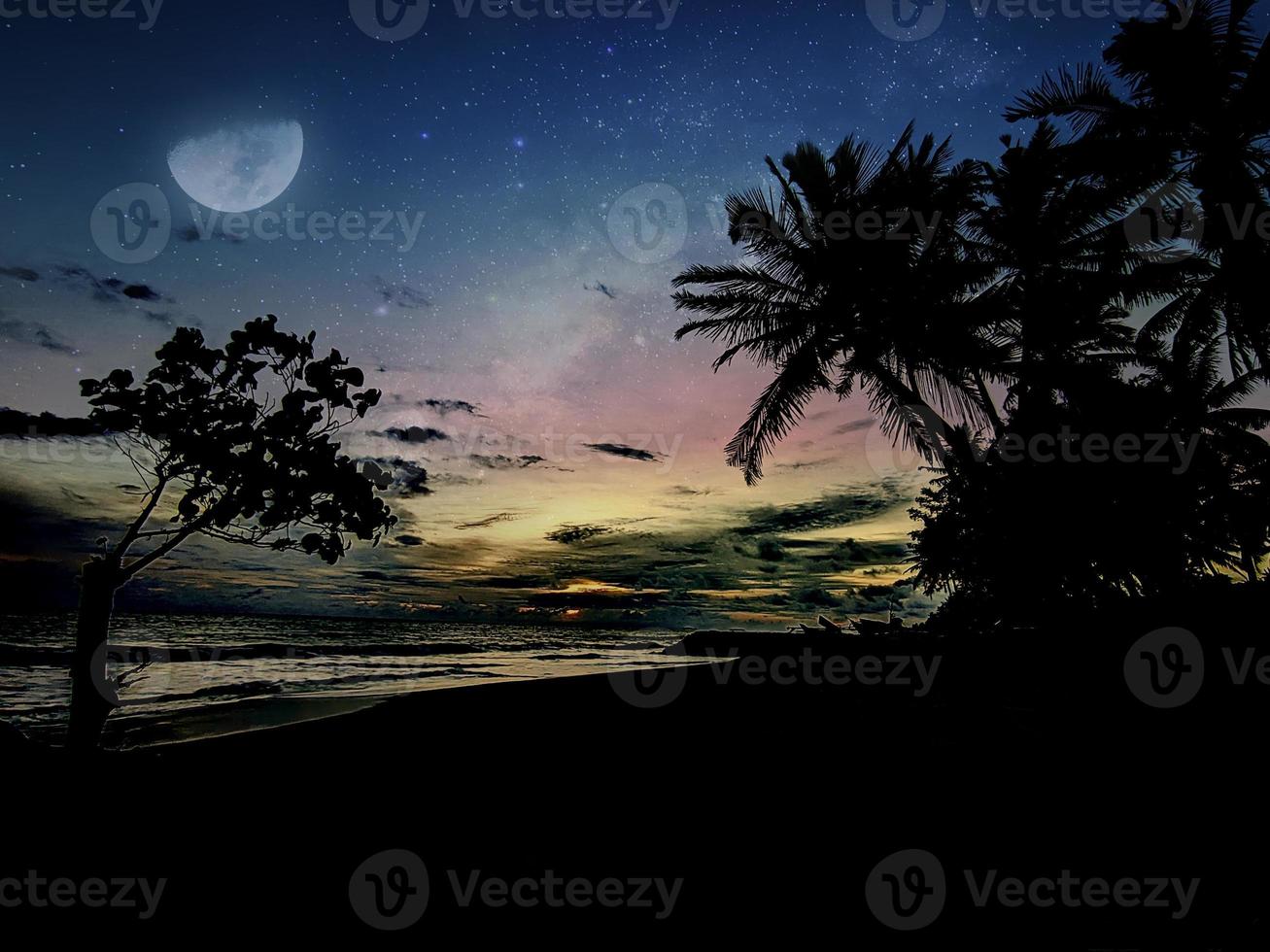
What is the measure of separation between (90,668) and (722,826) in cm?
538

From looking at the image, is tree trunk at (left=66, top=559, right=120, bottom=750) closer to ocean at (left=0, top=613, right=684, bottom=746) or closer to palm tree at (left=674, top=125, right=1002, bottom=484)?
ocean at (left=0, top=613, right=684, bottom=746)

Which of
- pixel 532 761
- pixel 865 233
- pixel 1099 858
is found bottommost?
pixel 532 761

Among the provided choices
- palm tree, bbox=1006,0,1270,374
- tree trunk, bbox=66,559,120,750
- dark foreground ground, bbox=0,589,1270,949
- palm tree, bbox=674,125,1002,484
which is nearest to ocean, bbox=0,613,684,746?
tree trunk, bbox=66,559,120,750

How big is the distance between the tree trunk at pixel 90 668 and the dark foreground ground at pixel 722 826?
0.53 metres

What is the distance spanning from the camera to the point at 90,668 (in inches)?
196

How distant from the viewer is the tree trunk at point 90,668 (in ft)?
16.4

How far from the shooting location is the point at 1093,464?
1369 centimetres

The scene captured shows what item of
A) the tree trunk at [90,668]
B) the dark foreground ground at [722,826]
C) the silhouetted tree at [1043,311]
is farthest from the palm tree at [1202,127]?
the tree trunk at [90,668]

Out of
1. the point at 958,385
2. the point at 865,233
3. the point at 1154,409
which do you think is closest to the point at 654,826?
the point at 958,385

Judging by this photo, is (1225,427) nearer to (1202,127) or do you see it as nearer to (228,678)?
(1202,127)

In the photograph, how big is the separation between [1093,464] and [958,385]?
3.99 meters

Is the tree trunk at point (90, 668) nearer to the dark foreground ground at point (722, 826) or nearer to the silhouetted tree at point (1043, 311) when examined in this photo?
the dark foreground ground at point (722, 826)

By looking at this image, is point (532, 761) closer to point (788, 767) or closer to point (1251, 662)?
point (788, 767)

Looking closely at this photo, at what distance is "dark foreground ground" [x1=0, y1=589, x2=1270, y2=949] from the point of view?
2.96m
